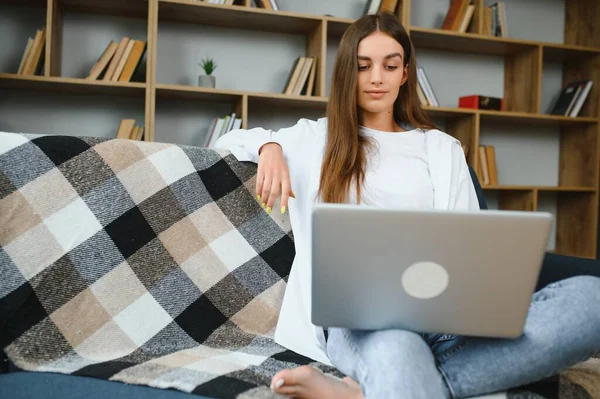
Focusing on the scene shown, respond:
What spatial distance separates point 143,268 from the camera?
1.24m

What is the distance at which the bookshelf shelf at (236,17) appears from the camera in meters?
2.58

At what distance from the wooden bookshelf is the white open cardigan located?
1.30m

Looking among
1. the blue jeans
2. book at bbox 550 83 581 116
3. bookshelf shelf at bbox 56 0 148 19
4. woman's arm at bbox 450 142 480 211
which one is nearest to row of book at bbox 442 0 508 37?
book at bbox 550 83 581 116

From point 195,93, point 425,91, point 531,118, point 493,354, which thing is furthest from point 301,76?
point 493,354

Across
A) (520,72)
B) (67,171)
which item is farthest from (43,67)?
(520,72)

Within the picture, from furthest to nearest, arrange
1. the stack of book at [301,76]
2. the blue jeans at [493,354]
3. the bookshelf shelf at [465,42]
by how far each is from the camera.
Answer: the bookshelf shelf at [465,42] < the stack of book at [301,76] < the blue jeans at [493,354]

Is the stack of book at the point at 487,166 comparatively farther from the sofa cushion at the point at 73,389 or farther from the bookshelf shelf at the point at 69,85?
the sofa cushion at the point at 73,389

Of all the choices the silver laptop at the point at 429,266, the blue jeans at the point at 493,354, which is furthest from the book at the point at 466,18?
the silver laptop at the point at 429,266

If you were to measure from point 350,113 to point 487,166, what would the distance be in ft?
6.65

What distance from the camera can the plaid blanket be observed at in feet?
3.55

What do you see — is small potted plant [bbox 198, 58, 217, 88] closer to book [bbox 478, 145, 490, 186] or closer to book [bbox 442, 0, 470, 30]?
book [bbox 442, 0, 470, 30]

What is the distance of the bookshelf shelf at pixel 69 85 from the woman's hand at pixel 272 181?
4.89 feet

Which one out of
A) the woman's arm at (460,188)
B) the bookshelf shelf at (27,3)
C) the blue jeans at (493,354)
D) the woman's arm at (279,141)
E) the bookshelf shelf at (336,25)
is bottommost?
the blue jeans at (493,354)

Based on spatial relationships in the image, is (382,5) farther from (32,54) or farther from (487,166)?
(32,54)
